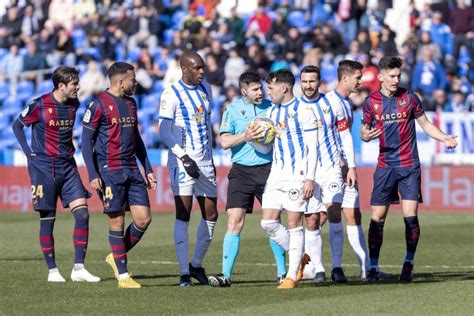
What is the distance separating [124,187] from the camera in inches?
490

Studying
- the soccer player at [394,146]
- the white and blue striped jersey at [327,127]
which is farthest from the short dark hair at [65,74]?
the soccer player at [394,146]

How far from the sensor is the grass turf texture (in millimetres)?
10602

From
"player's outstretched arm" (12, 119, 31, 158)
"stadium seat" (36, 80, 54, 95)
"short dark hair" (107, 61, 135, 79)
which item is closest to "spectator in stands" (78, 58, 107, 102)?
"stadium seat" (36, 80, 54, 95)

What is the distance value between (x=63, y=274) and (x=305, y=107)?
3610 mm

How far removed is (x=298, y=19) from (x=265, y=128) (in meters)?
19.2

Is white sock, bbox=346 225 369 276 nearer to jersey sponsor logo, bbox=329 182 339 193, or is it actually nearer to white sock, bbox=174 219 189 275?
jersey sponsor logo, bbox=329 182 339 193

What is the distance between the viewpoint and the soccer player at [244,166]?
1261 centimetres

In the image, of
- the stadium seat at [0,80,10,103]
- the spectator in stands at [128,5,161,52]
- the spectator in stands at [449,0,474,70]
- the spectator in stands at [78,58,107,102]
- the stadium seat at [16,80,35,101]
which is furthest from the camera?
the spectator in stands at [128,5,161,52]

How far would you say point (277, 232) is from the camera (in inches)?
484

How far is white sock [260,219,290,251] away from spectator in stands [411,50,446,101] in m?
15.3

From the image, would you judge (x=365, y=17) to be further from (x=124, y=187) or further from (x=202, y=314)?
(x=202, y=314)

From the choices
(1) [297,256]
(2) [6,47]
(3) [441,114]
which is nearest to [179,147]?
(1) [297,256]

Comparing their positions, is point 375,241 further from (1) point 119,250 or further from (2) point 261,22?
(2) point 261,22

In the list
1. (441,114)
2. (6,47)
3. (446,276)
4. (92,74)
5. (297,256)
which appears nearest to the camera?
(297,256)
